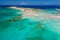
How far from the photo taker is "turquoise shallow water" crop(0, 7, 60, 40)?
898 mm

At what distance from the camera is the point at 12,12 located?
49.2 inches

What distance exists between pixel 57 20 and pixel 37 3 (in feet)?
1.38

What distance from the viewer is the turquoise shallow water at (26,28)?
2.95 feet

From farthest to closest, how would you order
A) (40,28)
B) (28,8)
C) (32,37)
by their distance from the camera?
(28,8) < (40,28) < (32,37)

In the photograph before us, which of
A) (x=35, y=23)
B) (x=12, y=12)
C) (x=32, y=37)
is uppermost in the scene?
(x=12, y=12)

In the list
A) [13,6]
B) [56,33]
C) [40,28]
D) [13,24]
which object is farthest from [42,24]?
[13,6]

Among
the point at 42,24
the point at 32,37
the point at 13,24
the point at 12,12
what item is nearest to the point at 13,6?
the point at 12,12

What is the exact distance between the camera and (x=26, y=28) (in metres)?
1.01

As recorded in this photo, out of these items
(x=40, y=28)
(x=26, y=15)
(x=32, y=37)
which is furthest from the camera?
(x=26, y=15)

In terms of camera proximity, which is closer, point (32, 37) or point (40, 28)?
point (32, 37)

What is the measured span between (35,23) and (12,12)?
354mm

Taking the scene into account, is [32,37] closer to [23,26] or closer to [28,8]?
[23,26]

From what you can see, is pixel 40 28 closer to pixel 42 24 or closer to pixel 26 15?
pixel 42 24

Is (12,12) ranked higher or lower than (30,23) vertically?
higher
